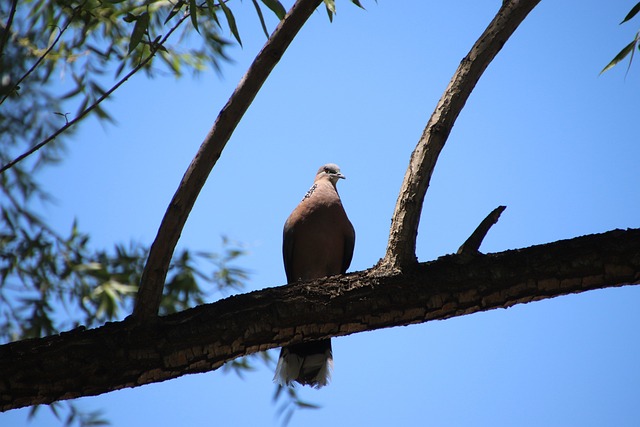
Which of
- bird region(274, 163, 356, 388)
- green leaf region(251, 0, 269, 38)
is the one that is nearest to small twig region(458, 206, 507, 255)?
green leaf region(251, 0, 269, 38)

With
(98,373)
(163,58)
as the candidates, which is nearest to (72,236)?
(163,58)

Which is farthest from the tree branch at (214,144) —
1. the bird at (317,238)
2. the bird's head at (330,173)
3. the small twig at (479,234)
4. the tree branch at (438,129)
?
the bird's head at (330,173)

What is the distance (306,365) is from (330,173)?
171cm

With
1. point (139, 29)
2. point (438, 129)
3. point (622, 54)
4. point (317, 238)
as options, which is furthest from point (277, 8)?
point (317, 238)

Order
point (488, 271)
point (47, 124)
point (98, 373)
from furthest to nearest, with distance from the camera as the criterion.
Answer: point (47, 124) → point (488, 271) → point (98, 373)

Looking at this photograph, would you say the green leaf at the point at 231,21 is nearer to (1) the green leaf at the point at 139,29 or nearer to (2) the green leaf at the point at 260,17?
(2) the green leaf at the point at 260,17

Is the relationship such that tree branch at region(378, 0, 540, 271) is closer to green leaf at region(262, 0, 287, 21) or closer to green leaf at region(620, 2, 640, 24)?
green leaf at region(620, 2, 640, 24)

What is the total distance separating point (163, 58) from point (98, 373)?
7.74 ft

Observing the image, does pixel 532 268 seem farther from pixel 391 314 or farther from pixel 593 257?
pixel 391 314

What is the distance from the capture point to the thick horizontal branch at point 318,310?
2238 mm

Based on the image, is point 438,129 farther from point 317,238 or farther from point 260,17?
point 317,238

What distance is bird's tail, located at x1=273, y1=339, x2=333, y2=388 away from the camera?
3.27 metres

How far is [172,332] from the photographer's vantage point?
2.30 meters

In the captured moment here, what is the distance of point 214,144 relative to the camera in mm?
2273
